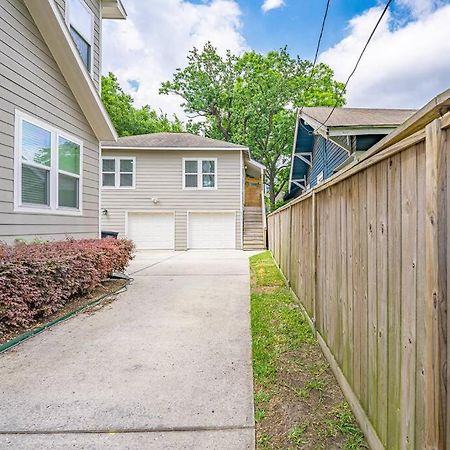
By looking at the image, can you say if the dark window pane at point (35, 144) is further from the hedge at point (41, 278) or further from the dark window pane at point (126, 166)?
the dark window pane at point (126, 166)

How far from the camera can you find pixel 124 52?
22156 millimetres

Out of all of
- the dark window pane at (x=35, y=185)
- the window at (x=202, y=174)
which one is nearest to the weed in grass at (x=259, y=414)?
the dark window pane at (x=35, y=185)

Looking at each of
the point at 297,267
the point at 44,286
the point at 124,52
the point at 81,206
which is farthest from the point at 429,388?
the point at 124,52

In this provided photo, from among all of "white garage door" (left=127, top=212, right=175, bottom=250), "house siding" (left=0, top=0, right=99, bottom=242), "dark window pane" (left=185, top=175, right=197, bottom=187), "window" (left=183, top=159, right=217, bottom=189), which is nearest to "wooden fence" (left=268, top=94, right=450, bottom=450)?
"house siding" (left=0, top=0, right=99, bottom=242)

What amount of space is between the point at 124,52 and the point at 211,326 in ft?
74.4

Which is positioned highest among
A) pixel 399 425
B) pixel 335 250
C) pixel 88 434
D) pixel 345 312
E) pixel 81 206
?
pixel 81 206

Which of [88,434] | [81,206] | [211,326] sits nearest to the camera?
[88,434]

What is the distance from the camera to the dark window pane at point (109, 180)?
15898 mm

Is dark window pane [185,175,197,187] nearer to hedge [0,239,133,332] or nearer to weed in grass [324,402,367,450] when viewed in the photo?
hedge [0,239,133,332]

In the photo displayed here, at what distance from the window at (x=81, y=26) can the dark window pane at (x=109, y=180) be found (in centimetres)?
846

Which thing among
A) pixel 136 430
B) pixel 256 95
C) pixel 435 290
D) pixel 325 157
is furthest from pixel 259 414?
pixel 256 95

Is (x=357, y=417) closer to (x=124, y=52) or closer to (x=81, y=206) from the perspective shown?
(x=81, y=206)

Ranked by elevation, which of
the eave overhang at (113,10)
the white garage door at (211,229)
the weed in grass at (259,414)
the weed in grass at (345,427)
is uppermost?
the eave overhang at (113,10)

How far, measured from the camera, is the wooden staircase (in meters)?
15.2
